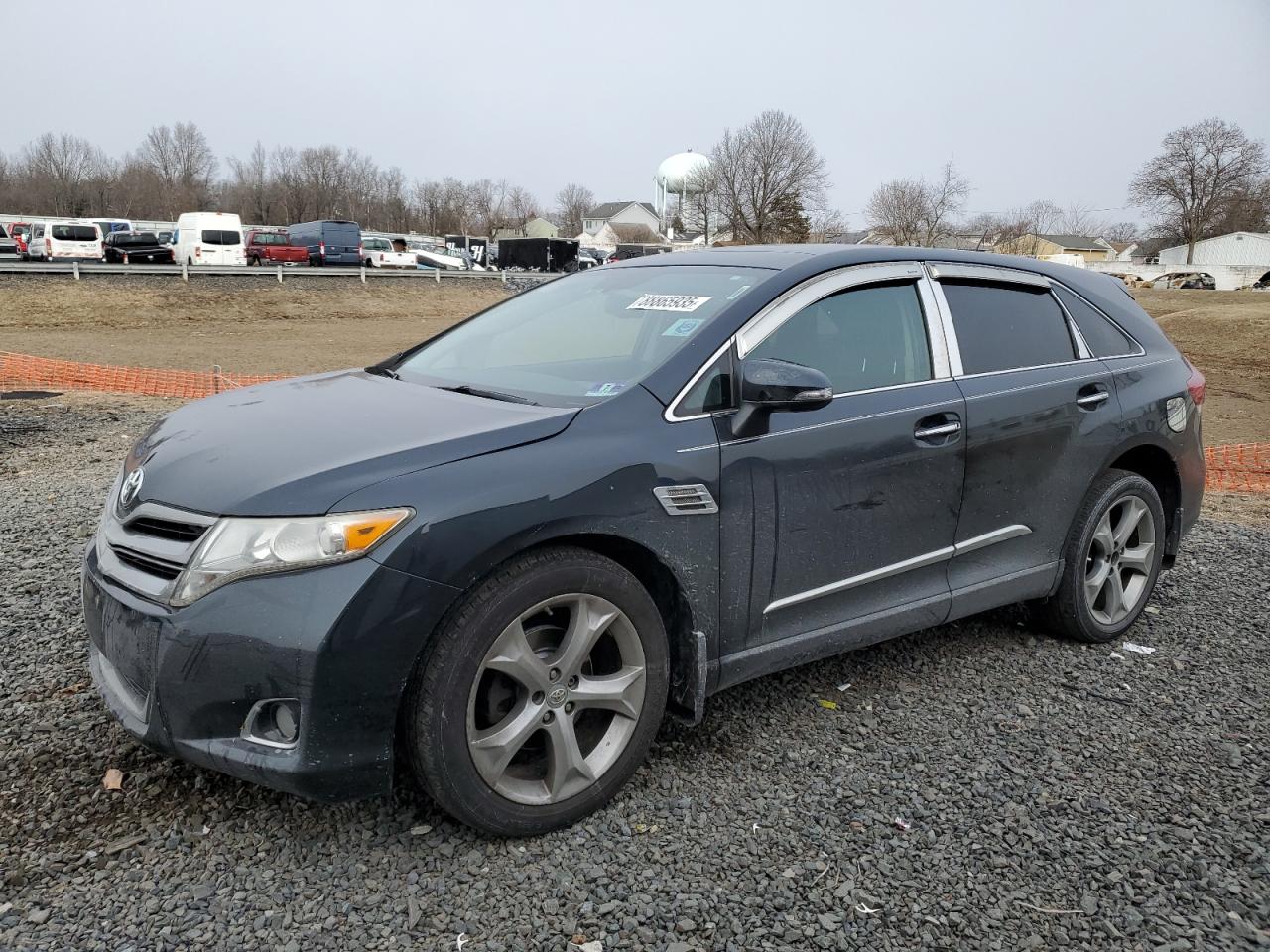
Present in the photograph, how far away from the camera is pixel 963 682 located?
12.8ft

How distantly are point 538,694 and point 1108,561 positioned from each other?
2918mm

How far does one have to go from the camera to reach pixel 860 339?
11.5 feet

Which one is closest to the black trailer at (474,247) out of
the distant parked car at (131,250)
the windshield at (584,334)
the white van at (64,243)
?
the distant parked car at (131,250)

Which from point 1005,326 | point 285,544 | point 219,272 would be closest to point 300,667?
point 285,544

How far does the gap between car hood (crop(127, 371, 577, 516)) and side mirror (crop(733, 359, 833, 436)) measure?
1.78 feet

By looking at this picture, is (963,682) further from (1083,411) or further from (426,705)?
(426,705)

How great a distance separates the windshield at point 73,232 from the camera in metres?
38.2

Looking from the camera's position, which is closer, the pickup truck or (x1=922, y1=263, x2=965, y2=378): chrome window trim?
(x1=922, y1=263, x2=965, y2=378): chrome window trim

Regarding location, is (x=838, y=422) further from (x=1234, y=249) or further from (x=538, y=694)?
(x=1234, y=249)

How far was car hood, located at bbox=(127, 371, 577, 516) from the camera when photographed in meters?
2.51

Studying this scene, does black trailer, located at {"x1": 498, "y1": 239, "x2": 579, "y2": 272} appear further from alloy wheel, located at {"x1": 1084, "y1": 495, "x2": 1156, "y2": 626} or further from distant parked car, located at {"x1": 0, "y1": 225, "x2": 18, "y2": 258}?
alloy wheel, located at {"x1": 1084, "y1": 495, "x2": 1156, "y2": 626}

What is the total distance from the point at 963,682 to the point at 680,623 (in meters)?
1.54

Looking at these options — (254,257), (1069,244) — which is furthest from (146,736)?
(1069,244)

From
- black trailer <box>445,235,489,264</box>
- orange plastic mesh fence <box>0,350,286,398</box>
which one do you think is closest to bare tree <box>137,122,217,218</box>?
black trailer <box>445,235,489,264</box>
